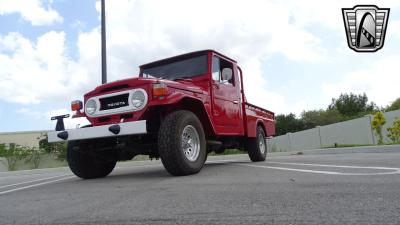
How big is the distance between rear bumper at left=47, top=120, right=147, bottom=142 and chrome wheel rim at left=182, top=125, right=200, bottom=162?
77cm

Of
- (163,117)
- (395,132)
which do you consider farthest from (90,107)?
(395,132)

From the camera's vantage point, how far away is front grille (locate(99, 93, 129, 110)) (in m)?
6.59

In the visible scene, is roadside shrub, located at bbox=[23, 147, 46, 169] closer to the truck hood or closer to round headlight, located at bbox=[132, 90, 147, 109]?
the truck hood

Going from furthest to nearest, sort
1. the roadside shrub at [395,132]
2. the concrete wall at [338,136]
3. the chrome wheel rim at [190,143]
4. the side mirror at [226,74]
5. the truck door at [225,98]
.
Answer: the concrete wall at [338,136], the roadside shrub at [395,132], the side mirror at [226,74], the truck door at [225,98], the chrome wheel rim at [190,143]

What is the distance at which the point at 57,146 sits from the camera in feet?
55.1

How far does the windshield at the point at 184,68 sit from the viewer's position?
26.5 feet

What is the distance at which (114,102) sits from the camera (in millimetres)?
6738

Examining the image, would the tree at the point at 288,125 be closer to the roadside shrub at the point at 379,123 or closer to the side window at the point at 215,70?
the roadside shrub at the point at 379,123

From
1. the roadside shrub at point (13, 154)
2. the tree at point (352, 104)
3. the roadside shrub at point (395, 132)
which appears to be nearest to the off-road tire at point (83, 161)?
the roadside shrub at point (13, 154)

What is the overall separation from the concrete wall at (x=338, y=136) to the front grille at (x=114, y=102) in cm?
1607

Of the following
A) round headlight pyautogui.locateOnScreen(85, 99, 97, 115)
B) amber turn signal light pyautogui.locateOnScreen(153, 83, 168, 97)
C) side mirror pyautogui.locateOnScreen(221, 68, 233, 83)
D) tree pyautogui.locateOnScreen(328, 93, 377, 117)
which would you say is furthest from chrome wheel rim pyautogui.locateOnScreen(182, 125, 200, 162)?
tree pyautogui.locateOnScreen(328, 93, 377, 117)

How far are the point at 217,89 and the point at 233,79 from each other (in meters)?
1.16

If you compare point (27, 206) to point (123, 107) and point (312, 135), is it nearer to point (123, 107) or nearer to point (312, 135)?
point (123, 107)

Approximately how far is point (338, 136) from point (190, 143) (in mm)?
19731
